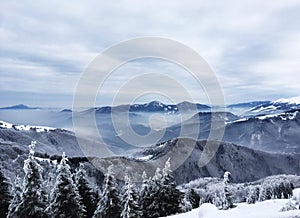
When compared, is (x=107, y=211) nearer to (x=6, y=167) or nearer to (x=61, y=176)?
(x=61, y=176)

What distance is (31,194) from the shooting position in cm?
2625

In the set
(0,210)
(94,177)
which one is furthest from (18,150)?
(0,210)

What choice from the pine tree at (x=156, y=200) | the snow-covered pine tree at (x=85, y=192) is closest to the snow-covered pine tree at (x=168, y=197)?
the pine tree at (x=156, y=200)

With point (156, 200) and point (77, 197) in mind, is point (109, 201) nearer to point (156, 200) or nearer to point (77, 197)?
point (77, 197)

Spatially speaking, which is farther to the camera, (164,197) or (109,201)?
(164,197)

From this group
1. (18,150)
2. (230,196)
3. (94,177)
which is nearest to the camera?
(230,196)

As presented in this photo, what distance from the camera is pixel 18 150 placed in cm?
18900

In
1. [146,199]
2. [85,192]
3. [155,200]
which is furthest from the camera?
[85,192]

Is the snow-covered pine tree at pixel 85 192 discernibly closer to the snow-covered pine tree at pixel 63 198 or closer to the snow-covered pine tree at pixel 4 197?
the snow-covered pine tree at pixel 4 197

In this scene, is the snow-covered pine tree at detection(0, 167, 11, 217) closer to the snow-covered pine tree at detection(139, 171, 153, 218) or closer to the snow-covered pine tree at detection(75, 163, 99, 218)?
the snow-covered pine tree at detection(75, 163, 99, 218)

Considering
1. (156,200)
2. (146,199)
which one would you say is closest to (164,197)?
(156,200)

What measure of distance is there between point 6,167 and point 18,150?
4256 cm

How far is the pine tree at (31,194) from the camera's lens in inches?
1018

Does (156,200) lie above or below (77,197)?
below
